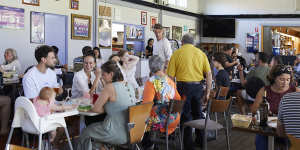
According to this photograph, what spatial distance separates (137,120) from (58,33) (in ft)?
19.6

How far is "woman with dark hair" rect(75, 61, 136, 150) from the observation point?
3.81 m

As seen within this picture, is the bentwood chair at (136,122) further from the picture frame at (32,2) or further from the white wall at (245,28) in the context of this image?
the white wall at (245,28)

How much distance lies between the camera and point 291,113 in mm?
3004

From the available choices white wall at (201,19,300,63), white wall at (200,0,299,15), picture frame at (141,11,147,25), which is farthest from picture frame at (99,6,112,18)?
white wall at (201,19,300,63)

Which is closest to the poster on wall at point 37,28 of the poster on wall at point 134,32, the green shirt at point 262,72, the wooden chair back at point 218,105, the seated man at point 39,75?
the poster on wall at point 134,32

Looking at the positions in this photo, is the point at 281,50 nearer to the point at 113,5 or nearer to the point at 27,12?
the point at 113,5

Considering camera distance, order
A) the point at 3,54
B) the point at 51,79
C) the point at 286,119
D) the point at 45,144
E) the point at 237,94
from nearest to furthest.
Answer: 1. the point at 286,119
2. the point at 45,144
3. the point at 51,79
4. the point at 3,54
5. the point at 237,94

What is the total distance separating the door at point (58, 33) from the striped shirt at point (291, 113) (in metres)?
6.84

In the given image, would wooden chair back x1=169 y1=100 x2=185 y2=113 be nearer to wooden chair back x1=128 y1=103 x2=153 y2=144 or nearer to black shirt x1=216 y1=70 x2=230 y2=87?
wooden chair back x1=128 y1=103 x2=153 y2=144

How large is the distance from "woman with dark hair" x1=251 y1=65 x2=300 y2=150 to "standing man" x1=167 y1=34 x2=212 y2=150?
55.6 inches

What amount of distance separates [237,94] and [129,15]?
4.75m

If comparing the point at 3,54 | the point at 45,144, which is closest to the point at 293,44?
the point at 3,54

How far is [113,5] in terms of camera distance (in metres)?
10.7

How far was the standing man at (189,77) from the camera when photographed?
5.25m
